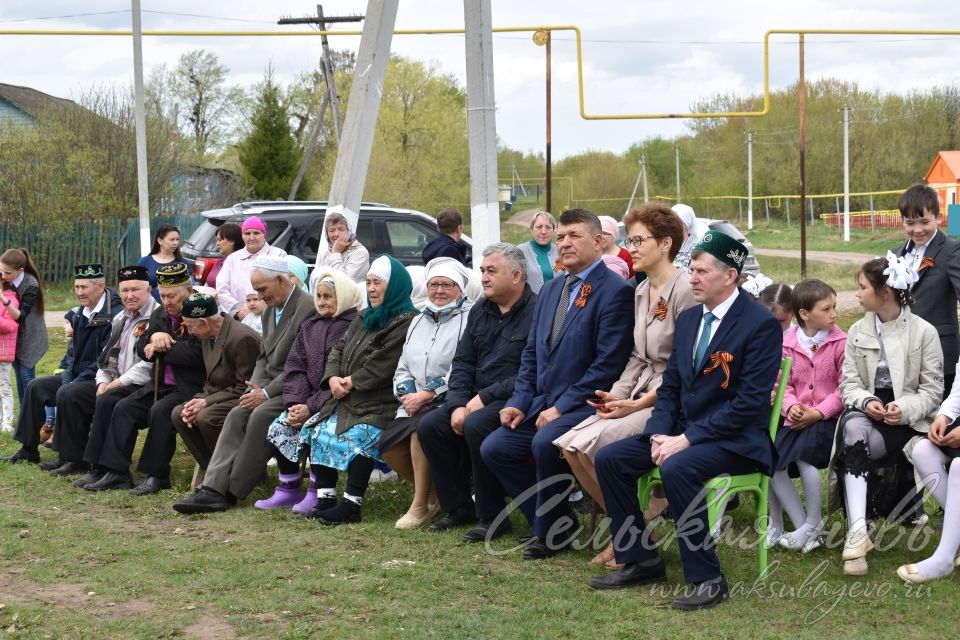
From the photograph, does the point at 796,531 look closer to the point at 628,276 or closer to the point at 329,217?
the point at 628,276

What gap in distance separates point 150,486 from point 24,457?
1776 mm

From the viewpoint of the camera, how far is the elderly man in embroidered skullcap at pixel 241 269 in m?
9.57

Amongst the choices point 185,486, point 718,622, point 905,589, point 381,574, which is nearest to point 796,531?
point 905,589

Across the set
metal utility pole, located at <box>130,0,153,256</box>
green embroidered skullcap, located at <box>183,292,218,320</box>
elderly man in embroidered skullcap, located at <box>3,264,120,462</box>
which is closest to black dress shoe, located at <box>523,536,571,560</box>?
green embroidered skullcap, located at <box>183,292,218,320</box>

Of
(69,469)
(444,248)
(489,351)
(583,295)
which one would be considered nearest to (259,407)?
(489,351)

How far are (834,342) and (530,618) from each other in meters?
2.23

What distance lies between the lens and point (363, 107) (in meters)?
9.03

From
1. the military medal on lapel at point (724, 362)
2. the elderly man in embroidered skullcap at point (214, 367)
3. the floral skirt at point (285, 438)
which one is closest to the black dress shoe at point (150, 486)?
the elderly man in embroidered skullcap at point (214, 367)

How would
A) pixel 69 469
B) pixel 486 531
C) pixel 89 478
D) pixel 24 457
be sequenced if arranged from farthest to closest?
pixel 24 457, pixel 69 469, pixel 89 478, pixel 486 531

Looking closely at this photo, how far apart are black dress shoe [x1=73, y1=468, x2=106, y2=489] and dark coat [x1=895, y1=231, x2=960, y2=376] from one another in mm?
5604

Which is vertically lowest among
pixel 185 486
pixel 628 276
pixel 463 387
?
pixel 185 486

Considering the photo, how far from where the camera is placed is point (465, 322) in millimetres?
6609

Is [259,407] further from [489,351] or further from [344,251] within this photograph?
[344,251]

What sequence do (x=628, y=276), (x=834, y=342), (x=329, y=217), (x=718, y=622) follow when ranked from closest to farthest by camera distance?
(x=718, y=622), (x=834, y=342), (x=628, y=276), (x=329, y=217)
